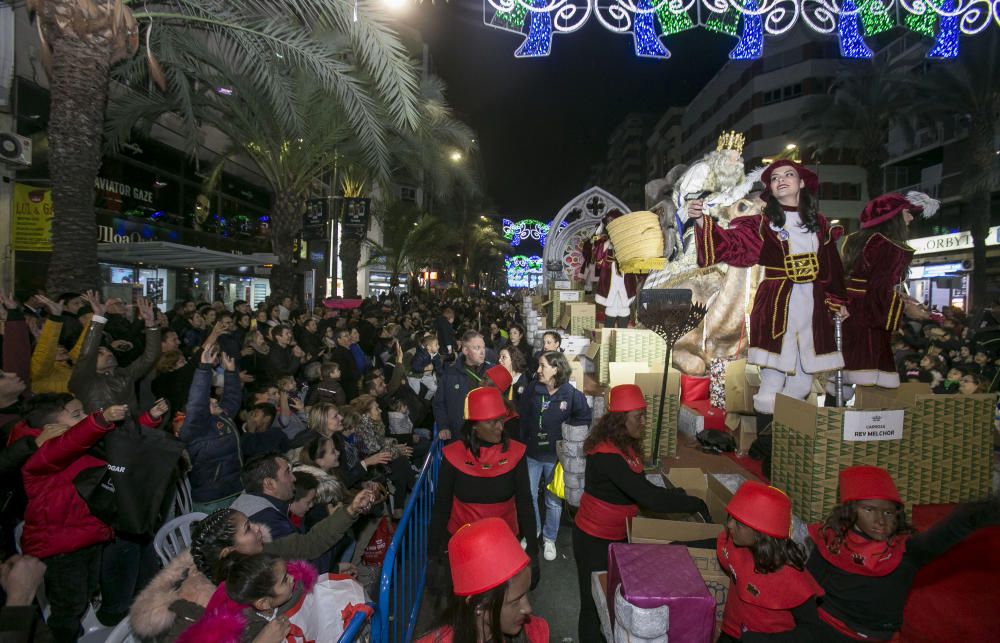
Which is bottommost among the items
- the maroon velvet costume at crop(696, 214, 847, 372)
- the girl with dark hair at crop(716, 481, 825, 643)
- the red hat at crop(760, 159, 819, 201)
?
the girl with dark hair at crop(716, 481, 825, 643)

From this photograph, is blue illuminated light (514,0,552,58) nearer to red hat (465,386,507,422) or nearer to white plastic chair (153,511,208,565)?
red hat (465,386,507,422)

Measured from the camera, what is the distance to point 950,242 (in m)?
24.4

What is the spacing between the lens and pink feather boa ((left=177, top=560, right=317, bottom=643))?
7.09 ft

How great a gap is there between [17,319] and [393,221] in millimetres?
22237

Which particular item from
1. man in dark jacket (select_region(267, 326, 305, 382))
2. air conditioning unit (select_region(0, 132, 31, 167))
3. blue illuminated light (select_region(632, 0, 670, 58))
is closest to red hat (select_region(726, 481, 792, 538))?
man in dark jacket (select_region(267, 326, 305, 382))

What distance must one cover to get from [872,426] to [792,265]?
1407 millimetres

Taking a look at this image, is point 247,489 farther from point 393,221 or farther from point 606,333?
point 393,221

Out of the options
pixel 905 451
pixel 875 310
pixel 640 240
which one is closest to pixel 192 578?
pixel 905 451

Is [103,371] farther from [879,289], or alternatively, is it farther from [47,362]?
[879,289]

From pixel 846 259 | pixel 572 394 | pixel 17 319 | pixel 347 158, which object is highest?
pixel 347 158

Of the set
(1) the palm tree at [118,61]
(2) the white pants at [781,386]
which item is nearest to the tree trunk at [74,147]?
(1) the palm tree at [118,61]

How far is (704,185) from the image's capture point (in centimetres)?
808

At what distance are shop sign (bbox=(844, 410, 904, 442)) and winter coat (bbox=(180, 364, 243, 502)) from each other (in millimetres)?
4347

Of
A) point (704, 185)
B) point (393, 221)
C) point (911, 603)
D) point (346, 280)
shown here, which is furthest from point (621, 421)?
point (393, 221)
